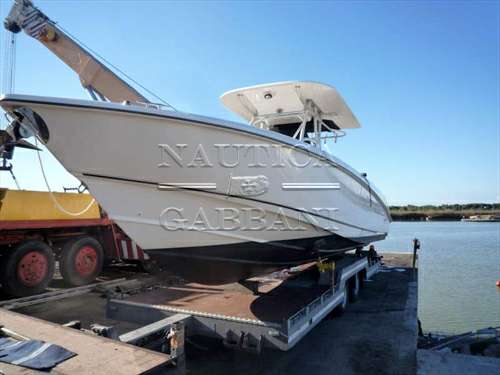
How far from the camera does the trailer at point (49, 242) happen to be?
5.39 m

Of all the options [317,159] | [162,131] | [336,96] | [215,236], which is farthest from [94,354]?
[336,96]

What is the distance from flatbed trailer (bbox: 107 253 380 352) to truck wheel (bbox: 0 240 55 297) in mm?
1996

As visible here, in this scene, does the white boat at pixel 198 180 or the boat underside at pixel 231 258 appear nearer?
Answer: the white boat at pixel 198 180

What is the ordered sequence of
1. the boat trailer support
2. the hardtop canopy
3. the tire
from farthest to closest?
1. the tire
2. the hardtop canopy
3. the boat trailer support

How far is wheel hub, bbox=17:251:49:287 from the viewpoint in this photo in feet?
17.8

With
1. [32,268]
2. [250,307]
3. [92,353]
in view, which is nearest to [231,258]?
[250,307]

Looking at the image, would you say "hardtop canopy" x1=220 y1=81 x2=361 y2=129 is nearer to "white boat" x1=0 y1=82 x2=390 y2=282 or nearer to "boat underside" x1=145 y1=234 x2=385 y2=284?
"white boat" x1=0 y1=82 x2=390 y2=282

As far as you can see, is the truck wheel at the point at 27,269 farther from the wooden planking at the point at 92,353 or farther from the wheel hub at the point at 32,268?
the wooden planking at the point at 92,353

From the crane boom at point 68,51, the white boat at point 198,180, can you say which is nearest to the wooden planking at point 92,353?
the white boat at point 198,180

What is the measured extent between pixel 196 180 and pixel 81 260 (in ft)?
13.0

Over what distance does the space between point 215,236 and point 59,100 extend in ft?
5.82

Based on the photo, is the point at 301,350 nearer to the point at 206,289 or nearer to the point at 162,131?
the point at 206,289

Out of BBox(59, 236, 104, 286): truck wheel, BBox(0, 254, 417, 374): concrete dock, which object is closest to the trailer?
BBox(59, 236, 104, 286): truck wheel

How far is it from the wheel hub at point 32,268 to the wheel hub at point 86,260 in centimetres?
60
